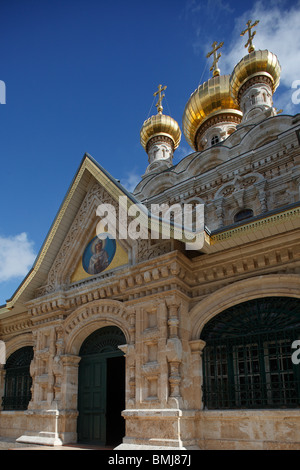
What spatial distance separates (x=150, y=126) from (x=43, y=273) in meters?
12.1

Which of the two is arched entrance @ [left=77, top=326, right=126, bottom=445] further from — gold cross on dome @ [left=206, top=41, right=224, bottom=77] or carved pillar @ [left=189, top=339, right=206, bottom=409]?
gold cross on dome @ [left=206, top=41, right=224, bottom=77]

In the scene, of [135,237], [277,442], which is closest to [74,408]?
[135,237]

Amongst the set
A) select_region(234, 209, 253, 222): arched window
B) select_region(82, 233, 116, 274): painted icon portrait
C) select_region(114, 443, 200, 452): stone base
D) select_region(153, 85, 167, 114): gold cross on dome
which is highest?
A: select_region(153, 85, 167, 114): gold cross on dome

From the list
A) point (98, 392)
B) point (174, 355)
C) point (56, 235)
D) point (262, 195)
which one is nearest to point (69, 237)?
point (56, 235)

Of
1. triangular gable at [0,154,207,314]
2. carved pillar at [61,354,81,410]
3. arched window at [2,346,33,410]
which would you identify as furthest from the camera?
arched window at [2,346,33,410]

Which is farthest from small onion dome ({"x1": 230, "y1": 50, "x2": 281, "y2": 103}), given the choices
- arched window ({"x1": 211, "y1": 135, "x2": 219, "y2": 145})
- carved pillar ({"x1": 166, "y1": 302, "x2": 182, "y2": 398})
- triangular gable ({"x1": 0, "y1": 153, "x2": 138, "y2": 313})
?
carved pillar ({"x1": 166, "y1": 302, "x2": 182, "y2": 398})

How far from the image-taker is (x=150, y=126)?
781 inches

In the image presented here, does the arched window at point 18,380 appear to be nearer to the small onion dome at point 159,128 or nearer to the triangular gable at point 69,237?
the triangular gable at point 69,237

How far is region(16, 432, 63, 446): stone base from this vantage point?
8039 mm

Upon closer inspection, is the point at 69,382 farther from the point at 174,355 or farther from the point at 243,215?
the point at 243,215

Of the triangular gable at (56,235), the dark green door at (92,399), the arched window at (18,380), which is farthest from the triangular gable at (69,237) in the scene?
the dark green door at (92,399)

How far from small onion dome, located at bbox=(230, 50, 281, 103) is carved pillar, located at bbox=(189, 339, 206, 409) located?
1170 centimetres

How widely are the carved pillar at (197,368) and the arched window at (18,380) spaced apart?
199 inches

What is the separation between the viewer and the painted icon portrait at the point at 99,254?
29.3ft
